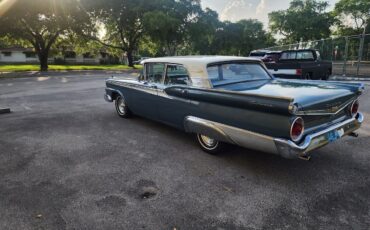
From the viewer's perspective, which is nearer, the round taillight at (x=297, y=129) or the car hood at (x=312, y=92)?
the round taillight at (x=297, y=129)

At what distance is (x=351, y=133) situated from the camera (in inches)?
159

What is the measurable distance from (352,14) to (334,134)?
178 ft

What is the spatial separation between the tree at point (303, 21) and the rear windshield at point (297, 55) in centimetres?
4170

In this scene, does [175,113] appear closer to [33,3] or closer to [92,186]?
[92,186]

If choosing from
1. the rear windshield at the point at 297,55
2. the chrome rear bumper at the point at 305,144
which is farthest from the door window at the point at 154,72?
the rear windshield at the point at 297,55

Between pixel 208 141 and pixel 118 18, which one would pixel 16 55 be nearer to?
pixel 118 18

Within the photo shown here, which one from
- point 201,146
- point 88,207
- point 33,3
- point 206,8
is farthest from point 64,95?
point 206,8

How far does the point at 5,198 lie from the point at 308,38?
56.7 m

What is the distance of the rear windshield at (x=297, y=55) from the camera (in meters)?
12.8

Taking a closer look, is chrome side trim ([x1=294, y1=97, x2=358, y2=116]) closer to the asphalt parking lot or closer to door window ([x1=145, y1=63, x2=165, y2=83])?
the asphalt parking lot

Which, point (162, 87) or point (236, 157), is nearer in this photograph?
point (236, 157)

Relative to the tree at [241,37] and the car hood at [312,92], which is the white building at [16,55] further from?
the car hood at [312,92]

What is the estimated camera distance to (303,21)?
5000cm

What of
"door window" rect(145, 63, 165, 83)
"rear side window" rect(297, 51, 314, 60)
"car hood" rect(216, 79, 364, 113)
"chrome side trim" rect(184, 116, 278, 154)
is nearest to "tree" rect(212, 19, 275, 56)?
"rear side window" rect(297, 51, 314, 60)
